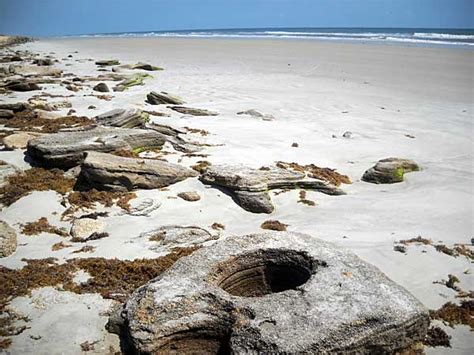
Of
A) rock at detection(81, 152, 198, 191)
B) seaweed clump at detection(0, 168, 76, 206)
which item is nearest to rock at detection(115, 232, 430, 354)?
rock at detection(81, 152, 198, 191)

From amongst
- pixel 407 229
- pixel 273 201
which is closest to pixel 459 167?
pixel 407 229

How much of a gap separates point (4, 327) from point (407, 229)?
4.87 m

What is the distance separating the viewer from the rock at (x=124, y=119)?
907 centimetres

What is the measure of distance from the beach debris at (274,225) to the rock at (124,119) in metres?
4.67

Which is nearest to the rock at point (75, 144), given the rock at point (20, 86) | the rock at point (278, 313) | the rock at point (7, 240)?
the rock at point (7, 240)

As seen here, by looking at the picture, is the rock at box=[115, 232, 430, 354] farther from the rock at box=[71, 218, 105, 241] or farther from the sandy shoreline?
the rock at box=[71, 218, 105, 241]

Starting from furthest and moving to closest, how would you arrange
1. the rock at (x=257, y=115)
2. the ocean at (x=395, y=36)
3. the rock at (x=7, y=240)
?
the ocean at (x=395, y=36)
the rock at (x=257, y=115)
the rock at (x=7, y=240)

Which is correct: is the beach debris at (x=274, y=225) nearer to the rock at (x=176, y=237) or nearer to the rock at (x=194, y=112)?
the rock at (x=176, y=237)

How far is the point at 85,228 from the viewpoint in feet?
17.8

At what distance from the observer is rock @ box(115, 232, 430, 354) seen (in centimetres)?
296

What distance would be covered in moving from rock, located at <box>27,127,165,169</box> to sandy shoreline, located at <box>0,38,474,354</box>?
0.46 m

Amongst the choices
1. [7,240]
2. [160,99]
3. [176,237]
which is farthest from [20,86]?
[176,237]

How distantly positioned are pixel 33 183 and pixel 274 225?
12.5 ft

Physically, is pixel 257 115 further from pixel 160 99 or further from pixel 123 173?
pixel 123 173
